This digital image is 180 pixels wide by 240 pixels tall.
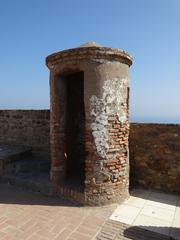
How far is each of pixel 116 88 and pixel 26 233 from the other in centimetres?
296

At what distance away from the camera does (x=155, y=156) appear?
5277mm

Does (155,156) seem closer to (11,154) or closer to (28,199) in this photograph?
(28,199)

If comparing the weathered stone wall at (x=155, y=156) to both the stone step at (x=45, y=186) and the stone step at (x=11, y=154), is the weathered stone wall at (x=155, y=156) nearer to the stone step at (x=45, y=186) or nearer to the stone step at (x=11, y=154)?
the stone step at (x=45, y=186)

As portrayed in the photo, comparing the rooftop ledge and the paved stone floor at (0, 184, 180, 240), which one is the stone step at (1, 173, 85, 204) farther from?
the rooftop ledge

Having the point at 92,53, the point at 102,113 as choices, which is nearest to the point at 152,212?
the point at 102,113

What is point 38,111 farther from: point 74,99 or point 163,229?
point 163,229

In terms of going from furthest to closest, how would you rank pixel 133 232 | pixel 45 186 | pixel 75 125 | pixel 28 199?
1. pixel 75 125
2. pixel 45 186
3. pixel 28 199
4. pixel 133 232

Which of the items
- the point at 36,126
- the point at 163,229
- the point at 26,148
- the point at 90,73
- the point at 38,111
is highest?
the point at 90,73

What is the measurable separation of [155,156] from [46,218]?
2.87 m

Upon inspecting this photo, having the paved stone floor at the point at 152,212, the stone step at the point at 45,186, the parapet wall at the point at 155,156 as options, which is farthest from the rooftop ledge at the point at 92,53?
the paved stone floor at the point at 152,212

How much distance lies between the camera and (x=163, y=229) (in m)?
3.54

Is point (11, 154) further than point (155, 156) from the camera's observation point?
Yes

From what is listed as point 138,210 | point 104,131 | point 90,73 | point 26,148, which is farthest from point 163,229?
point 26,148

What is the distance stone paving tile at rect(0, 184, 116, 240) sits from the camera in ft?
11.0
